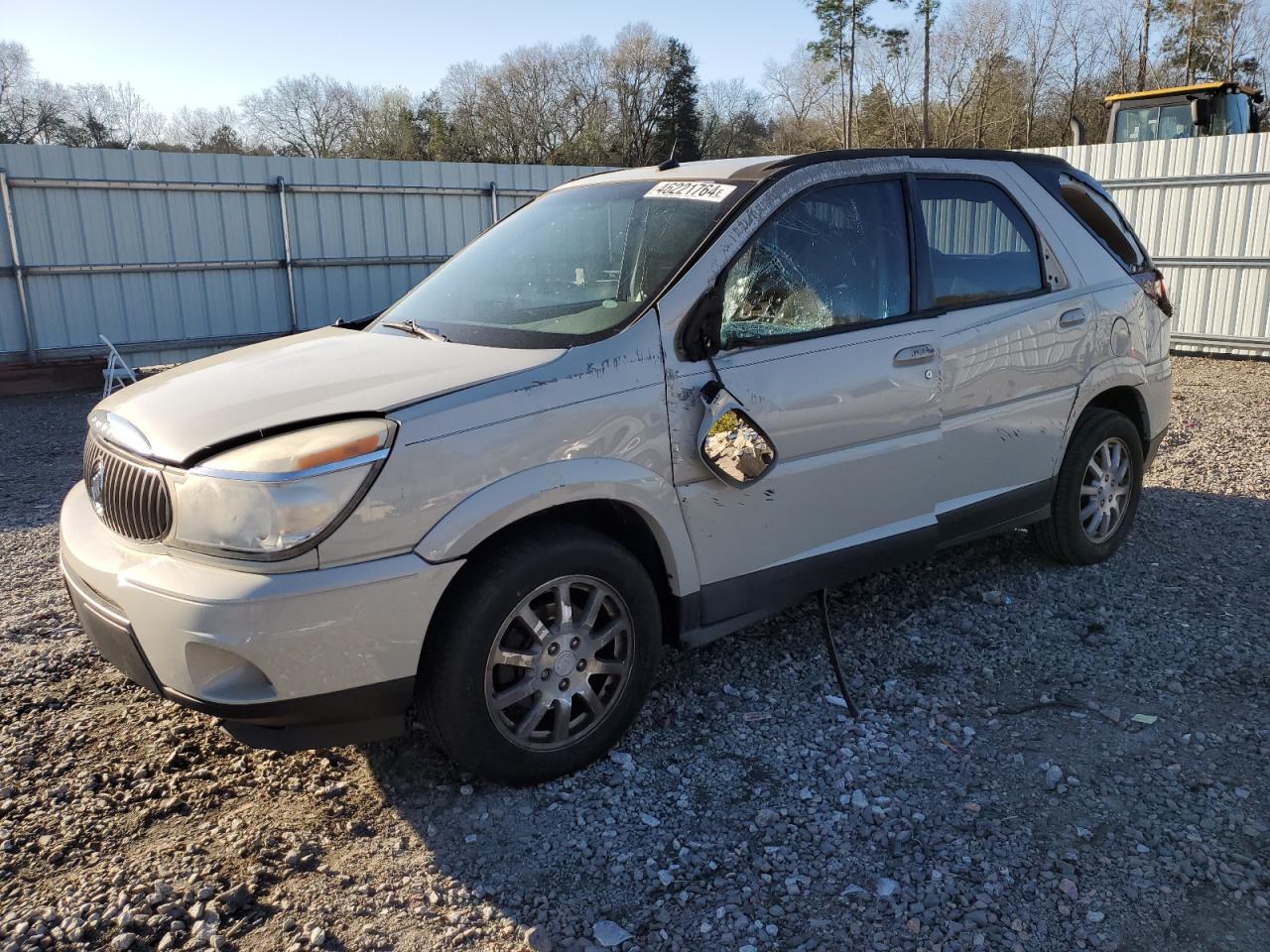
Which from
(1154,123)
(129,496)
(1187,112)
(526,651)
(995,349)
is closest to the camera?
(129,496)

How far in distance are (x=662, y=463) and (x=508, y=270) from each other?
123 cm

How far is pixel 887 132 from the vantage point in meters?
45.9

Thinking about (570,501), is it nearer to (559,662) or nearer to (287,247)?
(559,662)

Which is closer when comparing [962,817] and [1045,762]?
[962,817]

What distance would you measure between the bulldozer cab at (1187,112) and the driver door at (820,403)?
15.0m

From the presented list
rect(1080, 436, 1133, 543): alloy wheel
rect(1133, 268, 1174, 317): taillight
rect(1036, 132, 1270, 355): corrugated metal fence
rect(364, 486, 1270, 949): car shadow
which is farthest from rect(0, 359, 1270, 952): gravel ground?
rect(1036, 132, 1270, 355): corrugated metal fence

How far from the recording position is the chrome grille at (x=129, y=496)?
2.82m

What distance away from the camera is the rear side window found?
4891 mm

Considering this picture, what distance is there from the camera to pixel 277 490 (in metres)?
2.62

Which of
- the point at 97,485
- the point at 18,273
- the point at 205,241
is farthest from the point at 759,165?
the point at 205,241

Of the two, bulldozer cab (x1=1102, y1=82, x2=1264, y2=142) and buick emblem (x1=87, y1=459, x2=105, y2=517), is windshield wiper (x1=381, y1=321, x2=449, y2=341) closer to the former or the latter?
buick emblem (x1=87, y1=459, x2=105, y2=517)

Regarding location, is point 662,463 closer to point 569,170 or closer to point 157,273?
point 157,273

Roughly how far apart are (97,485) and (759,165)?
2587 millimetres

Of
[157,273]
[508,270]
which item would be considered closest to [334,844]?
[508,270]
